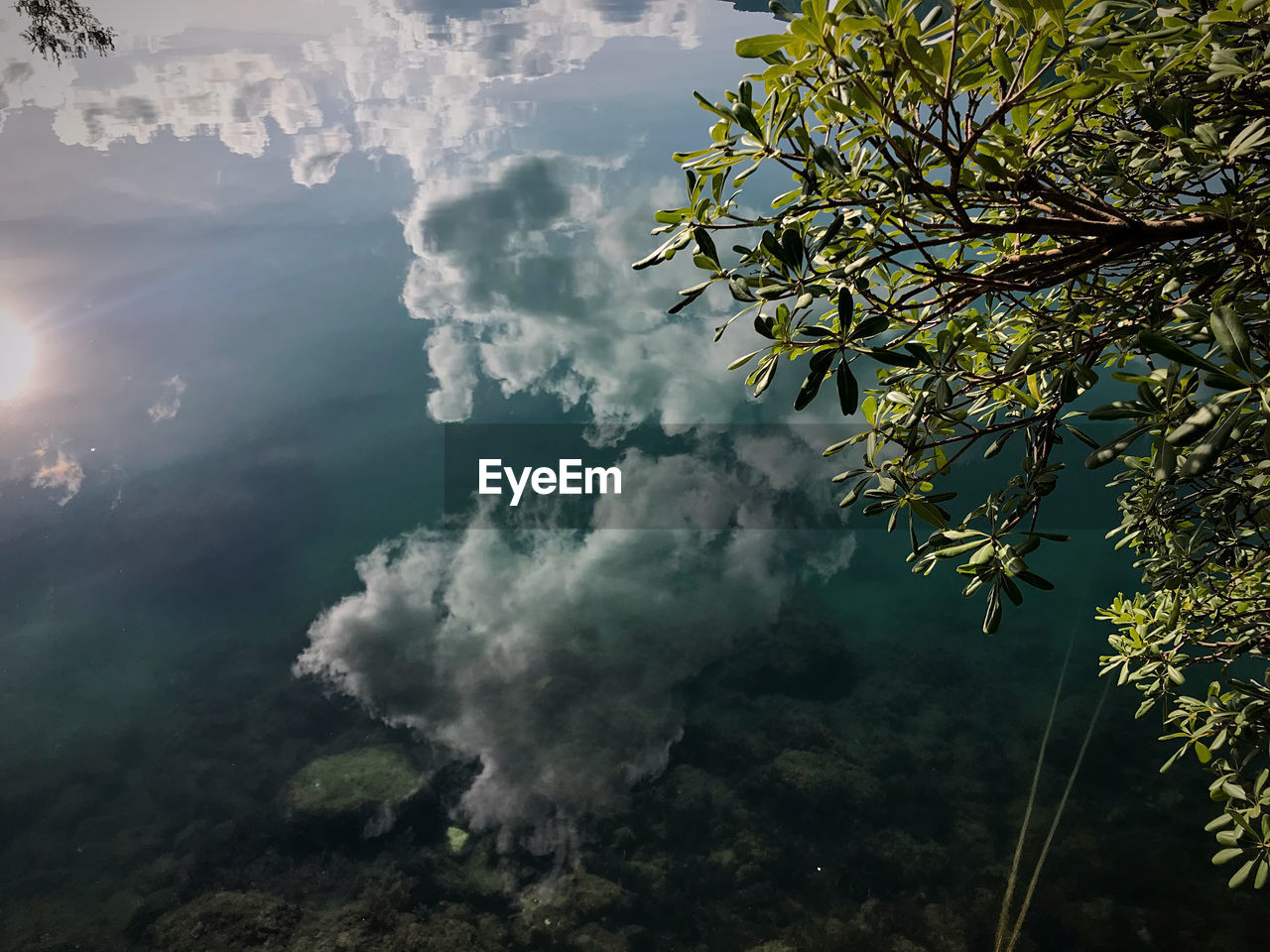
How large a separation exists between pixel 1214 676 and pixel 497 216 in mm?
10280

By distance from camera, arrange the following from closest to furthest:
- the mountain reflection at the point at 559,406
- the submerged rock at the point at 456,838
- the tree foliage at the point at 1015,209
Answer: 1. the tree foliage at the point at 1015,209
2. the submerged rock at the point at 456,838
3. the mountain reflection at the point at 559,406

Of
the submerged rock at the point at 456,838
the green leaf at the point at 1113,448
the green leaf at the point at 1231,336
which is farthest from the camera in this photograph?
the submerged rock at the point at 456,838

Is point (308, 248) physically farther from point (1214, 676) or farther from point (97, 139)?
point (1214, 676)

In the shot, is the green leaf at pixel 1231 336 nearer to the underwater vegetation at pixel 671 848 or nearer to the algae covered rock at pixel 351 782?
the underwater vegetation at pixel 671 848

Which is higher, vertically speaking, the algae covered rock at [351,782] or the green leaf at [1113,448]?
the green leaf at [1113,448]

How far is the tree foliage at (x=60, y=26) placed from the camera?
23.1 feet

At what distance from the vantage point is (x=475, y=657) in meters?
5.73

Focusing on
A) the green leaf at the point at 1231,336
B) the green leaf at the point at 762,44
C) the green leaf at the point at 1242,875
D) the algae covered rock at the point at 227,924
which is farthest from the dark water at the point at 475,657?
the green leaf at the point at 762,44

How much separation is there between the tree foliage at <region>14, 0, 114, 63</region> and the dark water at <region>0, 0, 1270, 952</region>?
303 cm


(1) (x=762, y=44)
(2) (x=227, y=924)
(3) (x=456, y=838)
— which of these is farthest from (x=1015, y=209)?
(2) (x=227, y=924)

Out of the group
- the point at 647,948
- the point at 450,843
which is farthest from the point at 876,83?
the point at 450,843

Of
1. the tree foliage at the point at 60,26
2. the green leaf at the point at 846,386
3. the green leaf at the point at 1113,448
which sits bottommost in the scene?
the green leaf at the point at 1113,448

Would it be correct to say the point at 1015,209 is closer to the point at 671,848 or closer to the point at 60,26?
the point at 671,848

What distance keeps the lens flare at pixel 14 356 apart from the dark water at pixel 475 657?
0.39 feet
